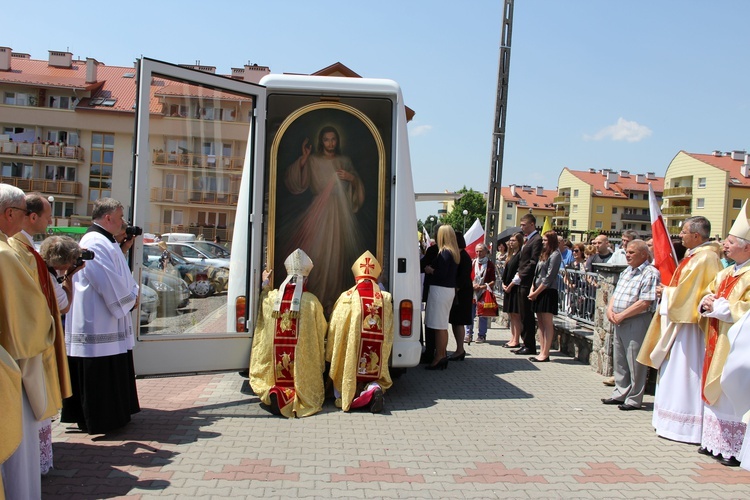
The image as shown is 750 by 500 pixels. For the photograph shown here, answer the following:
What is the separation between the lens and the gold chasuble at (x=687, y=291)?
225 inches

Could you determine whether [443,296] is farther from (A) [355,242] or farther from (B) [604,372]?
(B) [604,372]

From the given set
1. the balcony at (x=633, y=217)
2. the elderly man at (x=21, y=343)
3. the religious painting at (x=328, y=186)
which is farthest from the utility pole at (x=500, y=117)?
the balcony at (x=633, y=217)

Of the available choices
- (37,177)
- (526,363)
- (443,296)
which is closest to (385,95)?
(443,296)

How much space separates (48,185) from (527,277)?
185ft

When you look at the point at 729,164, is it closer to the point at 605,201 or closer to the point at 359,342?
the point at 605,201

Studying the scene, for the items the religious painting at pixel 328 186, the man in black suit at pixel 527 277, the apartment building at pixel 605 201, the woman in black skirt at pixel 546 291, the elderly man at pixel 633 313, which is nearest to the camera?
the elderly man at pixel 633 313

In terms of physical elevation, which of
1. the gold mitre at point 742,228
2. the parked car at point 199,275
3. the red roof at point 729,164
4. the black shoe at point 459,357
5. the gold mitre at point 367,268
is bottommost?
the black shoe at point 459,357

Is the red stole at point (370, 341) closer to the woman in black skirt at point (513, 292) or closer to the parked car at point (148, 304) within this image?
the parked car at point (148, 304)

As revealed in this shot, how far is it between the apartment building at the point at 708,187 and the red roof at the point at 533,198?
86.1ft

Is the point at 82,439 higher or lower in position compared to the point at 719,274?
lower

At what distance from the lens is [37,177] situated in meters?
57.2

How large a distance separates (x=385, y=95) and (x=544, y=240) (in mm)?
3943

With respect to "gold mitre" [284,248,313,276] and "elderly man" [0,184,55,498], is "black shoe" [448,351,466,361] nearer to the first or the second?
"gold mitre" [284,248,313,276]

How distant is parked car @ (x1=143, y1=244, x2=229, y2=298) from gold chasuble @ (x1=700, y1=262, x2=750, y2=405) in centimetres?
460
